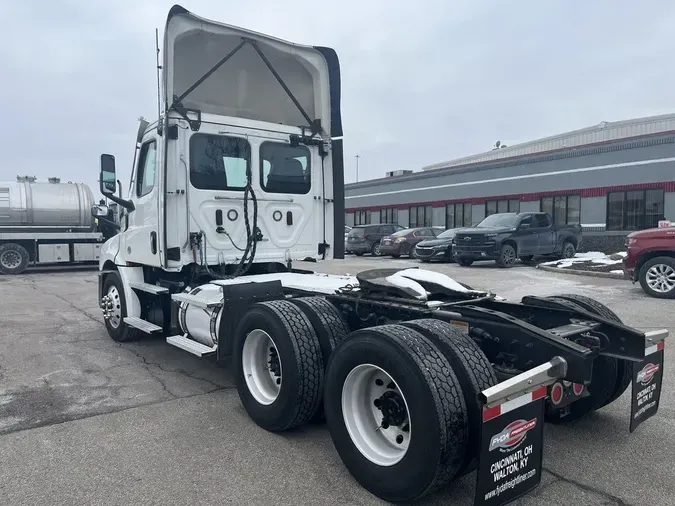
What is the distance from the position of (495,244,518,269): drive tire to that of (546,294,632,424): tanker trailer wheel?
1376cm

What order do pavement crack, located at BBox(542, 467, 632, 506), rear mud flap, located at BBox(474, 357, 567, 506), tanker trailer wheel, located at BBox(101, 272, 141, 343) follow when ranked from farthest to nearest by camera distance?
tanker trailer wheel, located at BBox(101, 272, 141, 343) → pavement crack, located at BBox(542, 467, 632, 506) → rear mud flap, located at BBox(474, 357, 567, 506)

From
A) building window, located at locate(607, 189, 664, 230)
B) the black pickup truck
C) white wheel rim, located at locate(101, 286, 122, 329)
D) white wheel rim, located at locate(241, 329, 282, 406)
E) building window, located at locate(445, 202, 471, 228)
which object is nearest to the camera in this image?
white wheel rim, located at locate(241, 329, 282, 406)

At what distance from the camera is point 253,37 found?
620cm

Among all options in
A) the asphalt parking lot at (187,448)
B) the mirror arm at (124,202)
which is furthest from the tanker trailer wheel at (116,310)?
the mirror arm at (124,202)

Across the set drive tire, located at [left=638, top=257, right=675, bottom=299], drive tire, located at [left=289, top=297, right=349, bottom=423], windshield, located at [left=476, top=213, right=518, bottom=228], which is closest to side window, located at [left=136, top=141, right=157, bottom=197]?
drive tire, located at [left=289, top=297, right=349, bottom=423]

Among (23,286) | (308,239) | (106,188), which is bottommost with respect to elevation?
(23,286)

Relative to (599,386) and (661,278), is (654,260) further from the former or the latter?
(599,386)

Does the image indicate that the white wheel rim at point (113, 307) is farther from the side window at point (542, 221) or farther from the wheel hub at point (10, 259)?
the side window at point (542, 221)

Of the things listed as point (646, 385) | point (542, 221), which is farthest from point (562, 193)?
point (646, 385)

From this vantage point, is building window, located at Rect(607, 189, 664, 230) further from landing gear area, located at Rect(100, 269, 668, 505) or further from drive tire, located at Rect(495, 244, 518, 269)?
landing gear area, located at Rect(100, 269, 668, 505)

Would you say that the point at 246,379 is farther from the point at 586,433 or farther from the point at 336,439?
the point at 586,433

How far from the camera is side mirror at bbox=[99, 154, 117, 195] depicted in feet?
21.5

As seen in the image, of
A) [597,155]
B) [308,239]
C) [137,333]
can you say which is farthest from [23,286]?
[597,155]

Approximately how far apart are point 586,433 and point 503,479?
165 cm
